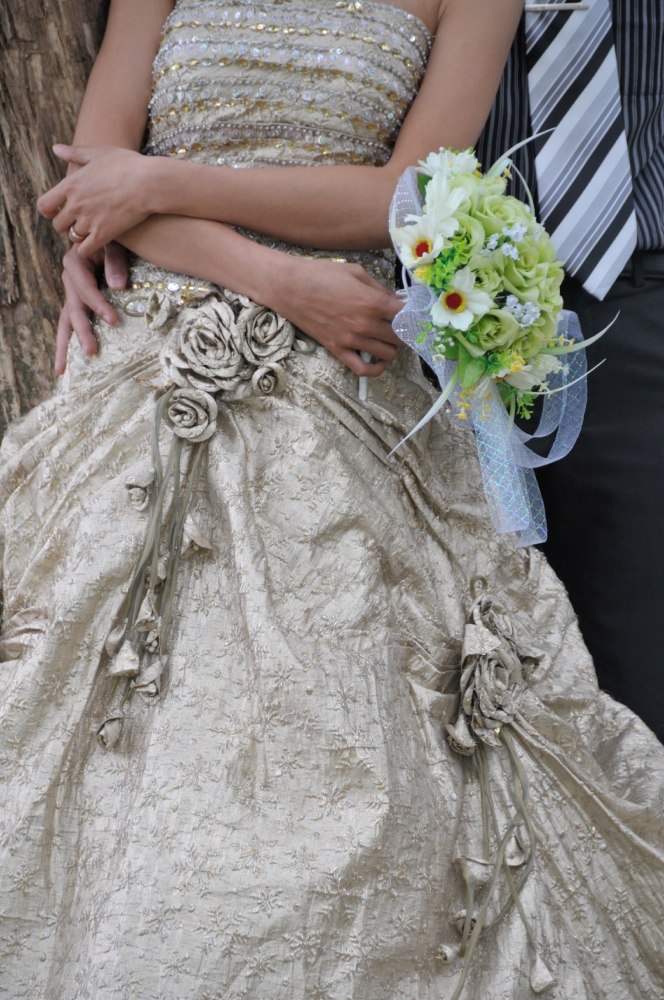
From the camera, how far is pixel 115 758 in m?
1.17

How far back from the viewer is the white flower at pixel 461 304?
1172mm

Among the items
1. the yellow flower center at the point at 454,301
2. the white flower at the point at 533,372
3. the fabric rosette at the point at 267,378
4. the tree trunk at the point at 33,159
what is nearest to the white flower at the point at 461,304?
the yellow flower center at the point at 454,301

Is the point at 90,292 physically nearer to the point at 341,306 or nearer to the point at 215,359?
the point at 215,359

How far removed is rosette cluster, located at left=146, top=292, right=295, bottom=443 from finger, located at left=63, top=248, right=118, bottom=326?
0.11 metres

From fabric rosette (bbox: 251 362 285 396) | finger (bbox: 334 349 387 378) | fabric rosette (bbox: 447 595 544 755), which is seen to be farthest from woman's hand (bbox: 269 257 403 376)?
fabric rosette (bbox: 447 595 544 755)

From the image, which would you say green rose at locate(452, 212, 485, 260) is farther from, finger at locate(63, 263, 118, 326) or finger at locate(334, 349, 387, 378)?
finger at locate(63, 263, 118, 326)

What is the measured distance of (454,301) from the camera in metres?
1.19

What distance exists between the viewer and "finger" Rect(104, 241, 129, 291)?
4.84ft

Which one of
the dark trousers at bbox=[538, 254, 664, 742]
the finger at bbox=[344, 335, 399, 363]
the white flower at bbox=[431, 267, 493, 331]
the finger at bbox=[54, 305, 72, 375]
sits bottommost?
the dark trousers at bbox=[538, 254, 664, 742]

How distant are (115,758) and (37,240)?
1.04 m

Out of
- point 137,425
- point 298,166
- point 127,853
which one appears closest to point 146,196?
point 298,166

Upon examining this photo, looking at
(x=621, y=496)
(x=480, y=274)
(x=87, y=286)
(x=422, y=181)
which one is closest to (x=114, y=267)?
(x=87, y=286)

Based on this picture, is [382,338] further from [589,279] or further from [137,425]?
[589,279]

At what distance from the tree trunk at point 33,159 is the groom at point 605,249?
81 centimetres
